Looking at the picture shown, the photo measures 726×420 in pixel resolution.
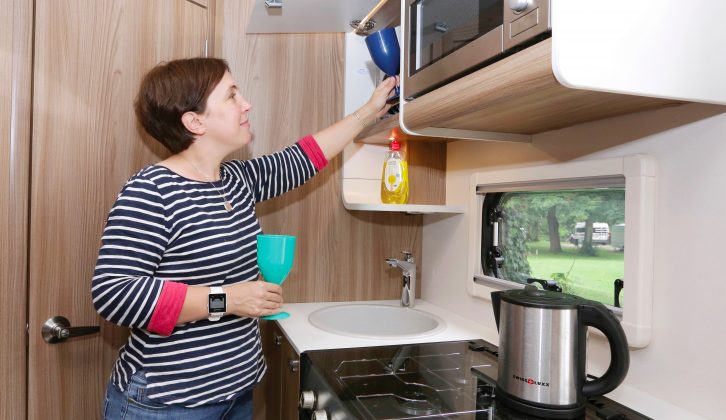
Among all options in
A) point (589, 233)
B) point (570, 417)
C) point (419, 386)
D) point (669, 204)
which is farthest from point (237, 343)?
point (669, 204)

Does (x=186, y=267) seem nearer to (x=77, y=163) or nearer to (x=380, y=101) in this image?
(x=77, y=163)

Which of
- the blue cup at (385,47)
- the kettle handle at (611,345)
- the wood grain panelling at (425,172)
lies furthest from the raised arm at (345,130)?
the kettle handle at (611,345)

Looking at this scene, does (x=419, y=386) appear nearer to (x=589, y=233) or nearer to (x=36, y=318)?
(x=589, y=233)

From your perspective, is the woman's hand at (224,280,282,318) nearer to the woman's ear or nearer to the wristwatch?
the wristwatch

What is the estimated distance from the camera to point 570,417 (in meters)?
0.86

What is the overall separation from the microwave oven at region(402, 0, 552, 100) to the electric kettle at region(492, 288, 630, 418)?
46 cm

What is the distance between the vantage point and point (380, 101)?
152cm

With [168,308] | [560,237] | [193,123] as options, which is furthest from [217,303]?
[560,237]

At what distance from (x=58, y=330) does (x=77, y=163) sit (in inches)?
18.4

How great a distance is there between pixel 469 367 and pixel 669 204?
1.84ft

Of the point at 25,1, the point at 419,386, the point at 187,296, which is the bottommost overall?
the point at 419,386

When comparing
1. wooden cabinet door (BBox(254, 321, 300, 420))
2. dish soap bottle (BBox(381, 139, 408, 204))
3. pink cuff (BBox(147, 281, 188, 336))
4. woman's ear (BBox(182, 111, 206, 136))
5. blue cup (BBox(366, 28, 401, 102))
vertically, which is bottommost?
wooden cabinet door (BBox(254, 321, 300, 420))

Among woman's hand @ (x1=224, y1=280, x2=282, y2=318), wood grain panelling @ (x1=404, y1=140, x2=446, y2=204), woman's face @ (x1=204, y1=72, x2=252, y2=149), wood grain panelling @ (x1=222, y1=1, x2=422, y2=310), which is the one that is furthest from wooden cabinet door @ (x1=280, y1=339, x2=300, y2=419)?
wood grain panelling @ (x1=404, y1=140, x2=446, y2=204)

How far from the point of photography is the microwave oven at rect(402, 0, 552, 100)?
0.73 metres
